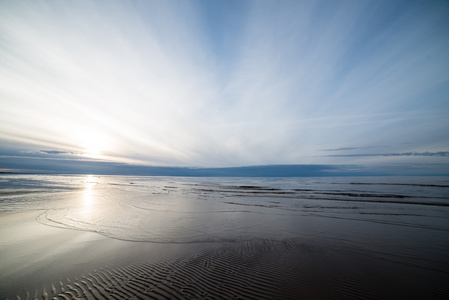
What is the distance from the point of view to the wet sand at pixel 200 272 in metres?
4.30

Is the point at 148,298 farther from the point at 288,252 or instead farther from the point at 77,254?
the point at 288,252

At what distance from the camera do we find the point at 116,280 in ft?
15.6

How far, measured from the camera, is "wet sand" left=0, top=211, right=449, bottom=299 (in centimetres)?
430

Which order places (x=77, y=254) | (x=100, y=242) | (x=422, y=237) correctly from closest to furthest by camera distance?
1. (x=77, y=254)
2. (x=100, y=242)
3. (x=422, y=237)

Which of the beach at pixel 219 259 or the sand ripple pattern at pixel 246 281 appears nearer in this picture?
the sand ripple pattern at pixel 246 281

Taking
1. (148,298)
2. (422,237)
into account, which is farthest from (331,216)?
(148,298)

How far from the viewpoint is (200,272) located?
17.2 ft

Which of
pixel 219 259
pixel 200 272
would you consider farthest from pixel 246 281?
pixel 219 259

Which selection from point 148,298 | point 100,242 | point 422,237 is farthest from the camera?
point 422,237

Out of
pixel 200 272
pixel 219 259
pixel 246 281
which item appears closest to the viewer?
pixel 246 281

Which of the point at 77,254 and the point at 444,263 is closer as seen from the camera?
the point at 444,263

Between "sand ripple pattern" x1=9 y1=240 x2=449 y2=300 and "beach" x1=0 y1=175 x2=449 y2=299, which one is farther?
"beach" x1=0 y1=175 x2=449 y2=299

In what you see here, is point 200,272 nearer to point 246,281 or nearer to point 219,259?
point 219,259

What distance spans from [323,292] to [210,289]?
106 inches
